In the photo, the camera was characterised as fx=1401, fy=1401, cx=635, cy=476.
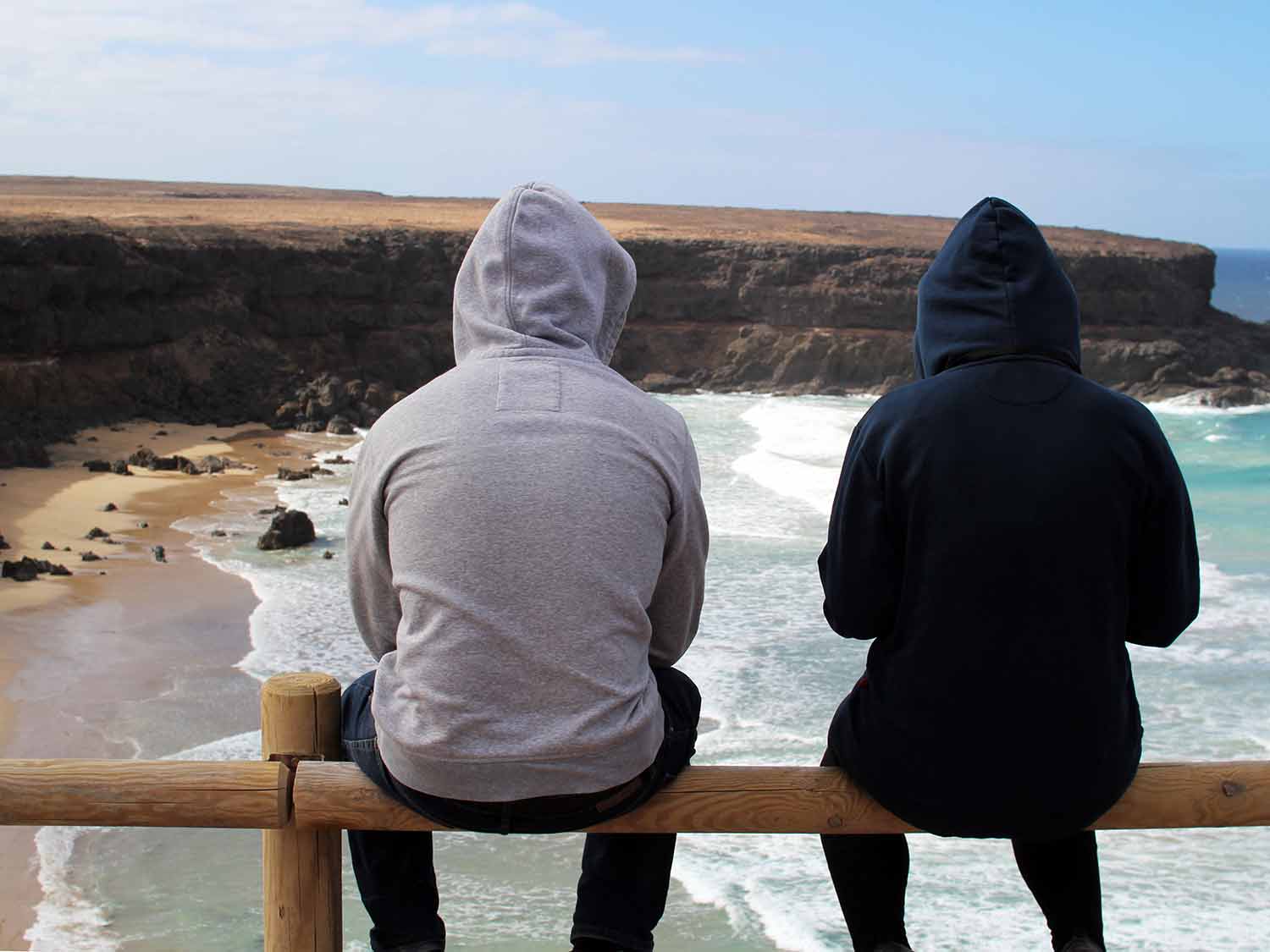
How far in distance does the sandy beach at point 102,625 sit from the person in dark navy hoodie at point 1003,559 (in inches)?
175

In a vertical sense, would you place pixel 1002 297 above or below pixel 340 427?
above

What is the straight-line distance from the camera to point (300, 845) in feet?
8.52

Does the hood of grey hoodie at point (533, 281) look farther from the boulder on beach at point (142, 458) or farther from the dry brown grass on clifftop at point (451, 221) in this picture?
the dry brown grass on clifftop at point (451, 221)

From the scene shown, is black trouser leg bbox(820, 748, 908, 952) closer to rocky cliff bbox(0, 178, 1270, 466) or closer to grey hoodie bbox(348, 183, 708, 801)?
grey hoodie bbox(348, 183, 708, 801)

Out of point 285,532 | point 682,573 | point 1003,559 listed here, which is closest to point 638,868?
point 682,573

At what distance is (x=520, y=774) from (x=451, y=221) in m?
35.8

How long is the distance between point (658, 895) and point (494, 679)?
2.06 ft

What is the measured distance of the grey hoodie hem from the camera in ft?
7.27

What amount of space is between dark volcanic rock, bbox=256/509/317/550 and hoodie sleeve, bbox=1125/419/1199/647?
41.0 ft

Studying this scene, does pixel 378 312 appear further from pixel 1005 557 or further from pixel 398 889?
pixel 1005 557

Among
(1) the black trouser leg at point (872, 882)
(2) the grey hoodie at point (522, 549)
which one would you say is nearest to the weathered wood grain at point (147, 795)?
(2) the grey hoodie at point (522, 549)

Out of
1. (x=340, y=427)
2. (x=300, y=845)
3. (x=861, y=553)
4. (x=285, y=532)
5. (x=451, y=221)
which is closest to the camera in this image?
(x=861, y=553)

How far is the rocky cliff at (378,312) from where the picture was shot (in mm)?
22125

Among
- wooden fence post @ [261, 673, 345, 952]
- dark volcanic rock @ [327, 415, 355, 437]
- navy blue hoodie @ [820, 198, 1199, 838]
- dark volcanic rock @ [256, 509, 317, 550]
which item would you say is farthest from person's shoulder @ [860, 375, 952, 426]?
dark volcanic rock @ [327, 415, 355, 437]
